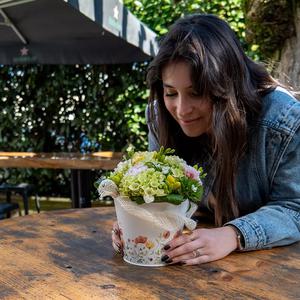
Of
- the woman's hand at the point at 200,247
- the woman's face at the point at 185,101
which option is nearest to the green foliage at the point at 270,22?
the woman's face at the point at 185,101

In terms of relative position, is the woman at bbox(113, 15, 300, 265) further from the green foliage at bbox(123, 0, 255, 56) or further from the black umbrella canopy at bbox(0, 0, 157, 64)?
the green foliage at bbox(123, 0, 255, 56)

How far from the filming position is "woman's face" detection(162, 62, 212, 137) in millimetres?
1227

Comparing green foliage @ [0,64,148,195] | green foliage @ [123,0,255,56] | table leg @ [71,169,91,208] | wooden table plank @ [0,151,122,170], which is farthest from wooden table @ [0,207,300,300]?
green foliage @ [0,64,148,195]

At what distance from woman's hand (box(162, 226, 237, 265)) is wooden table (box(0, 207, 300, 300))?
0.06 ft

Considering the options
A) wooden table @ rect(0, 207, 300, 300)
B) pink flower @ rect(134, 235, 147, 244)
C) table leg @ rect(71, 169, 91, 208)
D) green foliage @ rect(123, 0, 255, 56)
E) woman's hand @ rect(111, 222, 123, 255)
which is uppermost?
green foliage @ rect(123, 0, 255, 56)

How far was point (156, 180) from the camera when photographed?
97 centimetres

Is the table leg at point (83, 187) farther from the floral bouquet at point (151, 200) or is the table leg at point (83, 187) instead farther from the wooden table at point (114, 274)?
the floral bouquet at point (151, 200)

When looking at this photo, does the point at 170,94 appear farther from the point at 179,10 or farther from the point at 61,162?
the point at 179,10

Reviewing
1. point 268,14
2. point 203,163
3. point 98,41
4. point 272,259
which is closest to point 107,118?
point 98,41

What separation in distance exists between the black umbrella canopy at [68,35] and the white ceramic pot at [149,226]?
194 centimetres

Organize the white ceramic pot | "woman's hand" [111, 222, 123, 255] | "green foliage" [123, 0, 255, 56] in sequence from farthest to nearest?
"green foliage" [123, 0, 255, 56] < "woman's hand" [111, 222, 123, 255] < the white ceramic pot

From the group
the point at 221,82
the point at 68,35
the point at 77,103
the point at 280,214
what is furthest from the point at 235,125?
the point at 77,103

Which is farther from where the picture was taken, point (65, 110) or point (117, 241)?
point (65, 110)

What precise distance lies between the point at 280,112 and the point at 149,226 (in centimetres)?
52
